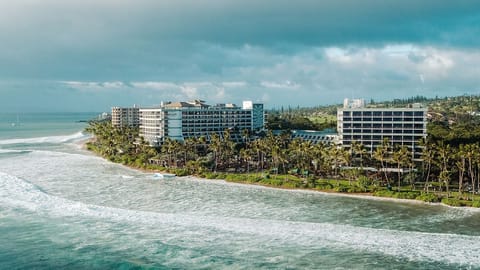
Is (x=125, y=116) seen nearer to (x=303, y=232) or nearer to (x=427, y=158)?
(x=427, y=158)

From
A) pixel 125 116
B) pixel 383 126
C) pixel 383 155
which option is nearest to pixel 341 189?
Result: pixel 383 155

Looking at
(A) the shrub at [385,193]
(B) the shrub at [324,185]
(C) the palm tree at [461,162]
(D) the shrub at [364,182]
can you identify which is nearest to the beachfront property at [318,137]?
(B) the shrub at [324,185]

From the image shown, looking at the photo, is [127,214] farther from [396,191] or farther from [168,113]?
[168,113]

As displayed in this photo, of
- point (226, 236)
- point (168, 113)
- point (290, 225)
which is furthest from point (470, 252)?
point (168, 113)

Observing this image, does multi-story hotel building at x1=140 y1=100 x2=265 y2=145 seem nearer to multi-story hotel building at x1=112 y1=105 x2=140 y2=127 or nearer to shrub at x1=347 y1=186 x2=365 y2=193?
shrub at x1=347 y1=186 x2=365 y2=193

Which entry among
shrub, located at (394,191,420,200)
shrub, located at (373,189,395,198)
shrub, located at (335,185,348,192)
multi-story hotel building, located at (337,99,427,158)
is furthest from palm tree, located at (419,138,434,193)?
shrub, located at (335,185,348,192)
